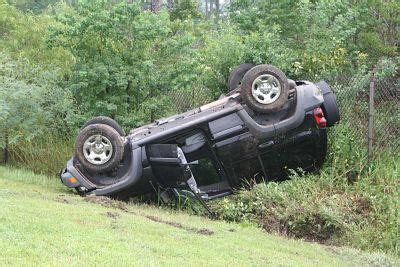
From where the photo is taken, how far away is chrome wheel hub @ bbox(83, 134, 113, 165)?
28.9 feet

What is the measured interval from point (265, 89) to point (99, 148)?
106 inches

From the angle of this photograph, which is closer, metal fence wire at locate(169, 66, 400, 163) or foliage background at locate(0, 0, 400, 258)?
foliage background at locate(0, 0, 400, 258)

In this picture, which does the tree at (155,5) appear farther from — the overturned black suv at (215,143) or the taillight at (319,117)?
the taillight at (319,117)

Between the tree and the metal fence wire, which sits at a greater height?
the tree

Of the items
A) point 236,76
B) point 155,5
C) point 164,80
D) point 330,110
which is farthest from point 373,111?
point 155,5

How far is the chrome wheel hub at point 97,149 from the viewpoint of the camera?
880cm

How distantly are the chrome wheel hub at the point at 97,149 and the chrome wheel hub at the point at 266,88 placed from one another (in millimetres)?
2371

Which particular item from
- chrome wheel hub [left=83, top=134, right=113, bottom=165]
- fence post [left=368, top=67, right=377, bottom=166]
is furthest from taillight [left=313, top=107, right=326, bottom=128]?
chrome wheel hub [left=83, top=134, right=113, bottom=165]

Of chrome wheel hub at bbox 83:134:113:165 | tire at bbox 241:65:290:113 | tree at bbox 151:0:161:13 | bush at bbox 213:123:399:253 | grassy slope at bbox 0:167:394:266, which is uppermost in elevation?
tree at bbox 151:0:161:13

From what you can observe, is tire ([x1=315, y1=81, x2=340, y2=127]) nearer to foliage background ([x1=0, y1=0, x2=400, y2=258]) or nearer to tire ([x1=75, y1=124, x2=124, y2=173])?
foliage background ([x1=0, y1=0, x2=400, y2=258])

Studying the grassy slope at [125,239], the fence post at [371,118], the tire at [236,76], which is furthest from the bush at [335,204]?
the tire at [236,76]

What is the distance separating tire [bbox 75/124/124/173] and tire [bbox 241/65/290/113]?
81.3 inches

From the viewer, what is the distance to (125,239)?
5852 millimetres

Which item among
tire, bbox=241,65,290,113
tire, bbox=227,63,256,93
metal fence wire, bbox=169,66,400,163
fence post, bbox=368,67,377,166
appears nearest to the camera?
tire, bbox=241,65,290,113
